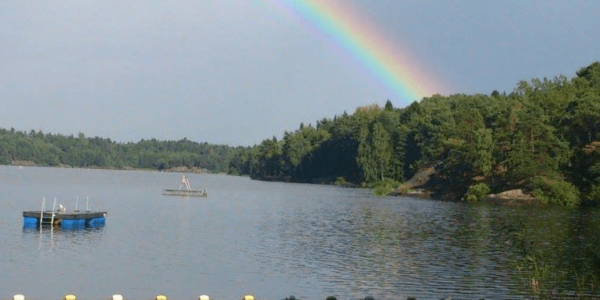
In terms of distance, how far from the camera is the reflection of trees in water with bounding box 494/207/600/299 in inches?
1219

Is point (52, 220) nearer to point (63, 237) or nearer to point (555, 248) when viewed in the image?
point (63, 237)

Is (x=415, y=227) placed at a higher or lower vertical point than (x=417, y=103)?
lower

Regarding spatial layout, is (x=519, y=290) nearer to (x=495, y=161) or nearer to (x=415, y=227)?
(x=415, y=227)

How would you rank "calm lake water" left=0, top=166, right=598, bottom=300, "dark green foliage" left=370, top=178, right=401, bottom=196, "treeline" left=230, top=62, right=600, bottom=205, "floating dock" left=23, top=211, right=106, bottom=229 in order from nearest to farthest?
"calm lake water" left=0, top=166, right=598, bottom=300, "floating dock" left=23, top=211, right=106, bottom=229, "treeline" left=230, top=62, right=600, bottom=205, "dark green foliage" left=370, top=178, right=401, bottom=196

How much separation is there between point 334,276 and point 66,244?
72.0 feet

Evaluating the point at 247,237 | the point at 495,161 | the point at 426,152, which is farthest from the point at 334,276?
the point at 426,152

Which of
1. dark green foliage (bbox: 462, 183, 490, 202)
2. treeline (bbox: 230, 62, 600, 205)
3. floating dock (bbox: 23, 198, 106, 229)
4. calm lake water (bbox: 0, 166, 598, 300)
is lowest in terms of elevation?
calm lake water (bbox: 0, 166, 598, 300)

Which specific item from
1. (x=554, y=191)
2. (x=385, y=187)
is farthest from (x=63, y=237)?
(x=385, y=187)

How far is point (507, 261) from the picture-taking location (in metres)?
45.8

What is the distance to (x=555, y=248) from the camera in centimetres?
5169

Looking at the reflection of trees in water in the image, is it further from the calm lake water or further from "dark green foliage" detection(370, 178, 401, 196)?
"dark green foliage" detection(370, 178, 401, 196)

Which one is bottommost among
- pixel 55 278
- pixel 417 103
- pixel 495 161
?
pixel 55 278

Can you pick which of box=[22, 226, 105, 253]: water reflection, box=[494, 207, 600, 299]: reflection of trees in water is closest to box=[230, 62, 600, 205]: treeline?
box=[494, 207, 600, 299]: reflection of trees in water

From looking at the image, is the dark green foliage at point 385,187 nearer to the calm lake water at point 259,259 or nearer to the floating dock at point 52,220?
the calm lake water at point 259,259
